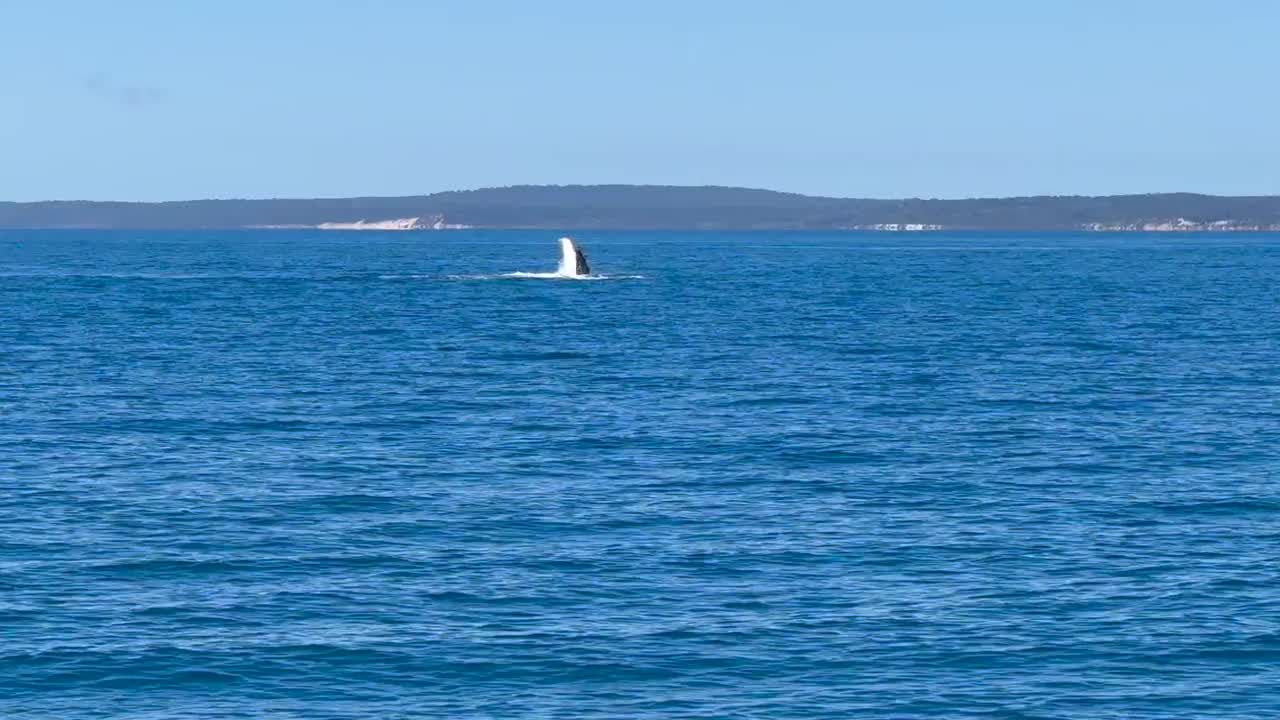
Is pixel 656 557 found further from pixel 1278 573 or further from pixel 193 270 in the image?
pixel 193 270

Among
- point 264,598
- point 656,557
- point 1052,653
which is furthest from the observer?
point 656,557

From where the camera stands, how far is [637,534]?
32094mm

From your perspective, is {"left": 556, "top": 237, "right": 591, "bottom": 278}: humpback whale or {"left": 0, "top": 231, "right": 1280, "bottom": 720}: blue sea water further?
{"left": 556, "top": 237, "right": 591, "bottom": 278}: humpback whale

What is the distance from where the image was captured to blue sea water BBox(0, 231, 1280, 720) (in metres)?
23.7

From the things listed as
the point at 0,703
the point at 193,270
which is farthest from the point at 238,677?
the point at 193,270

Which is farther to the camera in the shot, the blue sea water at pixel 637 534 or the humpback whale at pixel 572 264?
the humpback whale at pixel 572 264

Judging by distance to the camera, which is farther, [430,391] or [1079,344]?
[1079,344]

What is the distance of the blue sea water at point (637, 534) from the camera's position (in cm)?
2366

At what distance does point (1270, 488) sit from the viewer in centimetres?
3694

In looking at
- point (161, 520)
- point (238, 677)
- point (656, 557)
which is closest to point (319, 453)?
point (161, 520)

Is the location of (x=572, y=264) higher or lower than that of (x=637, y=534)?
higher

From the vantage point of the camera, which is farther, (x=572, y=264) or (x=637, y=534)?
(x=572, y=264)

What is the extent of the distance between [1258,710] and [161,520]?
18.1 meters

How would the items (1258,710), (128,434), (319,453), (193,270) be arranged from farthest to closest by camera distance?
(193,270) < (128,434) < (319,453) < (1258,710)
